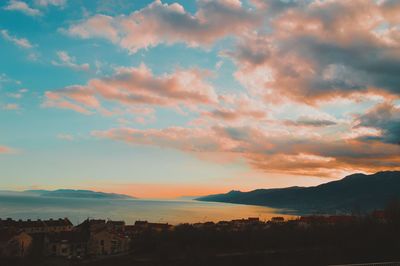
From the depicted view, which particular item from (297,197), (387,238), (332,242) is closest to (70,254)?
(332,242)

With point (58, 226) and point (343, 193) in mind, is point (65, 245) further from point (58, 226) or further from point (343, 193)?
point (343, 193)

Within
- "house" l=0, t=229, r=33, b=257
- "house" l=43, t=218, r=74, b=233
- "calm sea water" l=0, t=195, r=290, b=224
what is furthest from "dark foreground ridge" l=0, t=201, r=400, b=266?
"calm sea water" l=0, t=195, r=290, b=224

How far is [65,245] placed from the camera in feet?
109

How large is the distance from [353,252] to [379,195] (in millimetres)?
137631

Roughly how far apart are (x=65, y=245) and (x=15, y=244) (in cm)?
434

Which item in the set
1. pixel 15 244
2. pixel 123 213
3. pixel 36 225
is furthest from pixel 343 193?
pixel 15 244

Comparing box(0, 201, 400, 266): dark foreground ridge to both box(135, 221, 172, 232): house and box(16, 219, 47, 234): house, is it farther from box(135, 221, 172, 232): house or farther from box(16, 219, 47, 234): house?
box(16, 219, 47, 234): house

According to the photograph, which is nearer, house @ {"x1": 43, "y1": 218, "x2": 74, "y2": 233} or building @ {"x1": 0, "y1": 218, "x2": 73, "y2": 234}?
building @ {"x1": 0, "y1": 218, "x2": 73, "y2": 234}

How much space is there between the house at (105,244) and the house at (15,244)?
5.51 metres

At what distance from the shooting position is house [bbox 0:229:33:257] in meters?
31.8

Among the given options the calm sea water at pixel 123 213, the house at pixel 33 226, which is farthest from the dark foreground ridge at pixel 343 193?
the house at pixel 33 226

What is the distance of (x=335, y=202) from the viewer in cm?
14750

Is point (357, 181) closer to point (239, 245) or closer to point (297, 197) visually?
point (297, 197)

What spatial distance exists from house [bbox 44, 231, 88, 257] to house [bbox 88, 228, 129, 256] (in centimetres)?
72
